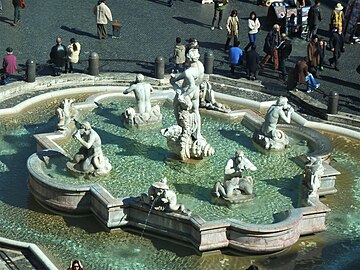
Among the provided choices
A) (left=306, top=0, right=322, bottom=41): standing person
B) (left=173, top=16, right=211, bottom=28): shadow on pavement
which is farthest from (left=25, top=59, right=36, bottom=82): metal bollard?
(left=306, top=0, right=322, bottom=41): standing person

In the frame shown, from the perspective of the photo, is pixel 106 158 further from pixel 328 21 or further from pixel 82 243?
pixel 328 21

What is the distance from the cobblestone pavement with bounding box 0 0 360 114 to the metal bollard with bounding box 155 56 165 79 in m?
0.88

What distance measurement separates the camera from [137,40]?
38.7 meters

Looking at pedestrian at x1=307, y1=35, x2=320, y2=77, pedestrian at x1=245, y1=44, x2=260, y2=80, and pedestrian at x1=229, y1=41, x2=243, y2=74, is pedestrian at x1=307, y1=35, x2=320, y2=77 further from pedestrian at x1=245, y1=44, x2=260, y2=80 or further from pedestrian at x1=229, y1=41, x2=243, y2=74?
pedestrian at x1=229, y1=41, x2=243, y2=74

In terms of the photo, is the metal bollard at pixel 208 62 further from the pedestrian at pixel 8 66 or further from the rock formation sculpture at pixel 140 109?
the pedestrian at pixel 8 66

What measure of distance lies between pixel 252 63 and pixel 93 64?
515 cm

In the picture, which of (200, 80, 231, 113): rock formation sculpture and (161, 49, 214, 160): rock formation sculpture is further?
(200, 80, 231, 113): rock formation sculpture

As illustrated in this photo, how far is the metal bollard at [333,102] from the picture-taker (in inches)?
1261

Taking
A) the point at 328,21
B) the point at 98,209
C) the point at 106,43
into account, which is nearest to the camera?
the point at 98,209

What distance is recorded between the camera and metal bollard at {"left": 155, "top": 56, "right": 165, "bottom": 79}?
34.1 m

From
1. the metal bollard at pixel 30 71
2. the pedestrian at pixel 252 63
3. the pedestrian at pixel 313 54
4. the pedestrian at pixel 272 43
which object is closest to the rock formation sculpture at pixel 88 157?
the metal bollard at pixel 30 71

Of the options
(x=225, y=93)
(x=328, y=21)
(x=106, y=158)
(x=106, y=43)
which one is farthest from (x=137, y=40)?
(x=106, y=158)

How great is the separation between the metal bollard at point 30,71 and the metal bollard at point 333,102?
9192 mm

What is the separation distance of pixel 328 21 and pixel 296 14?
301 centimetres
